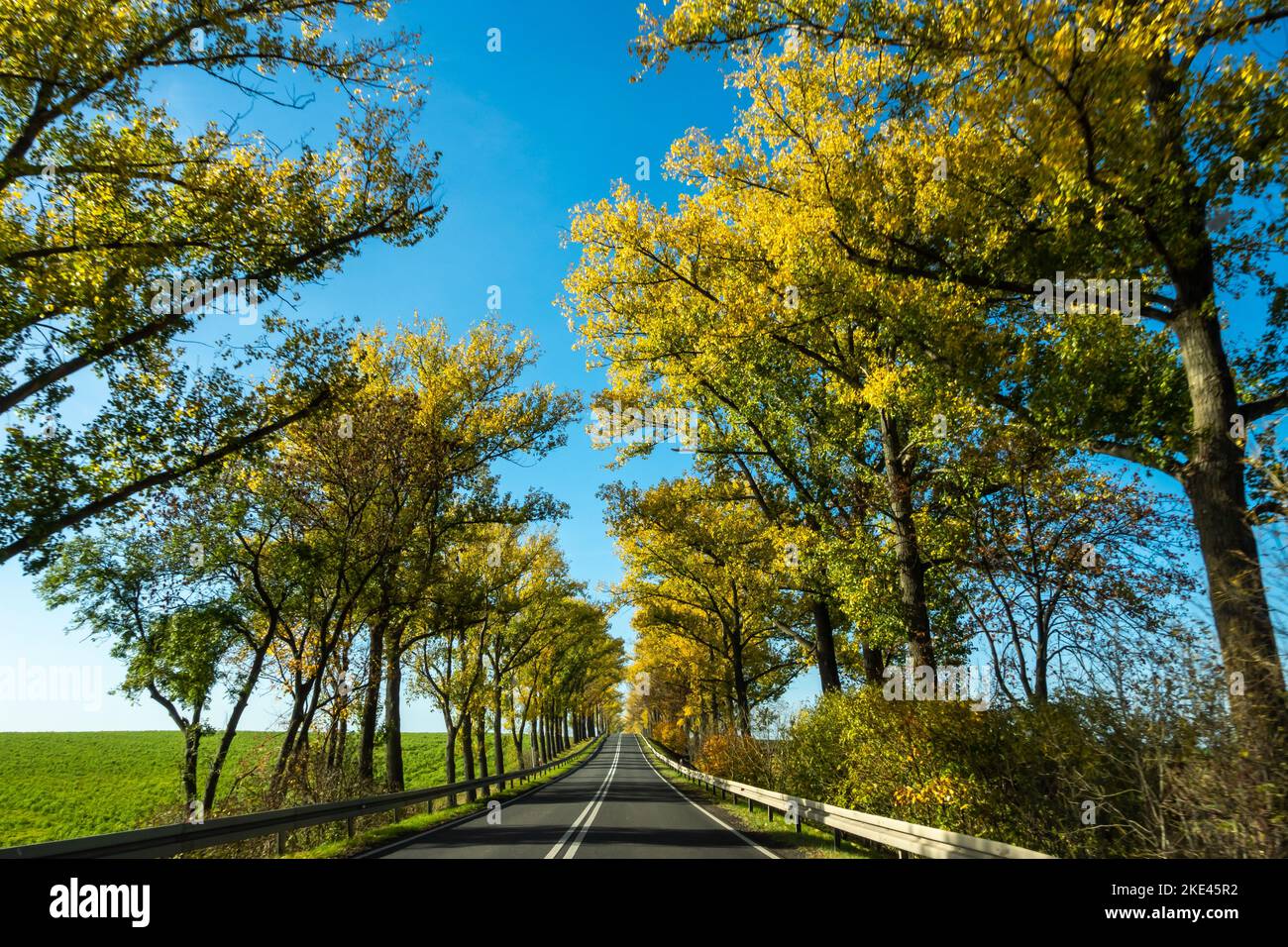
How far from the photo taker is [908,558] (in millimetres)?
13359

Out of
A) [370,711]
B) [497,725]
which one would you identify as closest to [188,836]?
[370,711]

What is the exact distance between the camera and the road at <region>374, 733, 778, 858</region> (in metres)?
10.5

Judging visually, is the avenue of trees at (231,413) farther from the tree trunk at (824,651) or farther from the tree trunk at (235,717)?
the tree trunk at (824,651)

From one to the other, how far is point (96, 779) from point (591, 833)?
159 ft

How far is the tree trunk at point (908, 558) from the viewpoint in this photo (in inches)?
504

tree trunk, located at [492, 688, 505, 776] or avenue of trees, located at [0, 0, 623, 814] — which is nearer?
avenue of trees, located at [0, 0, 623, 814]

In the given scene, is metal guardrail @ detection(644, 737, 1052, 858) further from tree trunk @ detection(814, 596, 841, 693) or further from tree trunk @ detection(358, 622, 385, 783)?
tree trunk @ detection(358, 622, 385, 783)

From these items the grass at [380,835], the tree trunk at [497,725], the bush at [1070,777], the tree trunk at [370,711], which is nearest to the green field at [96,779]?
the tree trunk at [370,711]

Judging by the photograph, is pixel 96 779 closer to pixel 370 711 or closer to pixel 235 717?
pixel 235 717

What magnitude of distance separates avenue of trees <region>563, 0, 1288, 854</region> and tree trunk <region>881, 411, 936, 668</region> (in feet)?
0.24

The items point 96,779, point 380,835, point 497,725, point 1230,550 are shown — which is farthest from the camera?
point 96,779

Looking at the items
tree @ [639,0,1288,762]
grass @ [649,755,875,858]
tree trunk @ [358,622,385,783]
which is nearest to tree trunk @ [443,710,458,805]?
tree trunk @ [358,622,385,783]

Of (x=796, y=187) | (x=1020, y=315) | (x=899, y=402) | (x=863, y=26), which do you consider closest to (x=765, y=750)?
(x=899, y=402)

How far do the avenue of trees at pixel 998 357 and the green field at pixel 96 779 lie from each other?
15.5m
